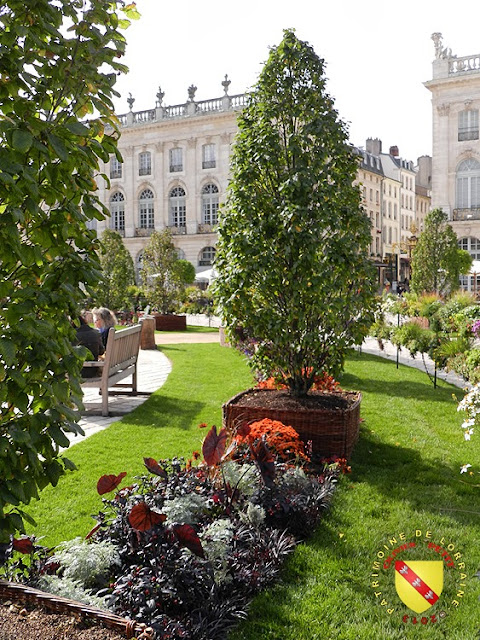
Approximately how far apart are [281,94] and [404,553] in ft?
15.6

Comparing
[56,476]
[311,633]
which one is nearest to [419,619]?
[311,633]

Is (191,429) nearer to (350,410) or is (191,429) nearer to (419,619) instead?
(350,410)

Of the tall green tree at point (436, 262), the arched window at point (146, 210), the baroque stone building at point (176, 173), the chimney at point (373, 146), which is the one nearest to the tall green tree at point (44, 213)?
the tall green tree at point (436, 262)

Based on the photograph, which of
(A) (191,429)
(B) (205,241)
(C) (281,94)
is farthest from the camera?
(B) (205,241)

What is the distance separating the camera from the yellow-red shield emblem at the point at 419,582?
11.4 feet

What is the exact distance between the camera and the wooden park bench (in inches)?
325

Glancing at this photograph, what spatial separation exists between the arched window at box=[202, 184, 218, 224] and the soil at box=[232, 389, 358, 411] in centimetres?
4309

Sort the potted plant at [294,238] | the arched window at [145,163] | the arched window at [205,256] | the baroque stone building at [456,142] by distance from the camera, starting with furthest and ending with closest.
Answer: the arched window at [145,163] < the arched window at [205,256] < the baroque stone building at [456,142] < the potted plant at [294,238]

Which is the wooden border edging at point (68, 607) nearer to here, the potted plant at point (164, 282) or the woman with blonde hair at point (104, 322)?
the woman with blonde hair at point (104, 322)

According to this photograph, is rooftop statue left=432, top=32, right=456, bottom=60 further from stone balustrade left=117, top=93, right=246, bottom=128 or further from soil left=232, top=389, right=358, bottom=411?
soil left=232, top=389, right=358, bottom=411

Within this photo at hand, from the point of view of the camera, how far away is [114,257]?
26.0 meters

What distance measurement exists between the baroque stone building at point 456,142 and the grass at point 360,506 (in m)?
32.7

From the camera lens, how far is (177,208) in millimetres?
51188

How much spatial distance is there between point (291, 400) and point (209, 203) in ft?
146
